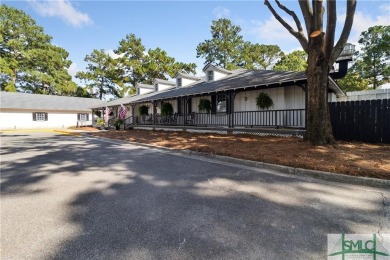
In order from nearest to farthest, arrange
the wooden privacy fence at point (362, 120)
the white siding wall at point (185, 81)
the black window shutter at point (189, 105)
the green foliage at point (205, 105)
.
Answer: the wooden privacy fence at point (362, 120), the green foliage at point (205, 105), the black window shutter at point (189, 105), the white siding wall at point (185, 81)

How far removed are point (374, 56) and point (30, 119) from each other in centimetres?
4950

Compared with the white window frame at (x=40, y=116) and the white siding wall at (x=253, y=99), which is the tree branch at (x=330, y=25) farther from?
the white window frame at (x=40, y=116)

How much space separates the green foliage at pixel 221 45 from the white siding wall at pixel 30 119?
24996 millimetres

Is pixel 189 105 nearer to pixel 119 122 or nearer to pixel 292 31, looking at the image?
pixel 119 122

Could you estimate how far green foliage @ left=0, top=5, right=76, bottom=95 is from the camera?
38281 millimetres

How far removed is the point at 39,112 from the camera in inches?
1272

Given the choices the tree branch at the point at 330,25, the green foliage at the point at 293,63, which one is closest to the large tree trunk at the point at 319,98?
the tree branch at the point at 330,25

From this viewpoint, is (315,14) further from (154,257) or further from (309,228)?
(154,257)

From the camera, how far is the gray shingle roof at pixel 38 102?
30.4 meters

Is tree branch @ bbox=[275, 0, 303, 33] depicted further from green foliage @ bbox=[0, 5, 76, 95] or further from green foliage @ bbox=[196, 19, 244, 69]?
green foliage @ bbox=[0, 5, 76, 95]

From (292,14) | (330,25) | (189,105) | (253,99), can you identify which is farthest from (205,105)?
(330,25)

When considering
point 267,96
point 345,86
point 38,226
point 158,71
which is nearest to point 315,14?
point 267,96

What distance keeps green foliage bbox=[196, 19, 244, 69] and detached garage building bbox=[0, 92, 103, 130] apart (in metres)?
22.5

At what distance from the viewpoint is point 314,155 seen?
627 cm
